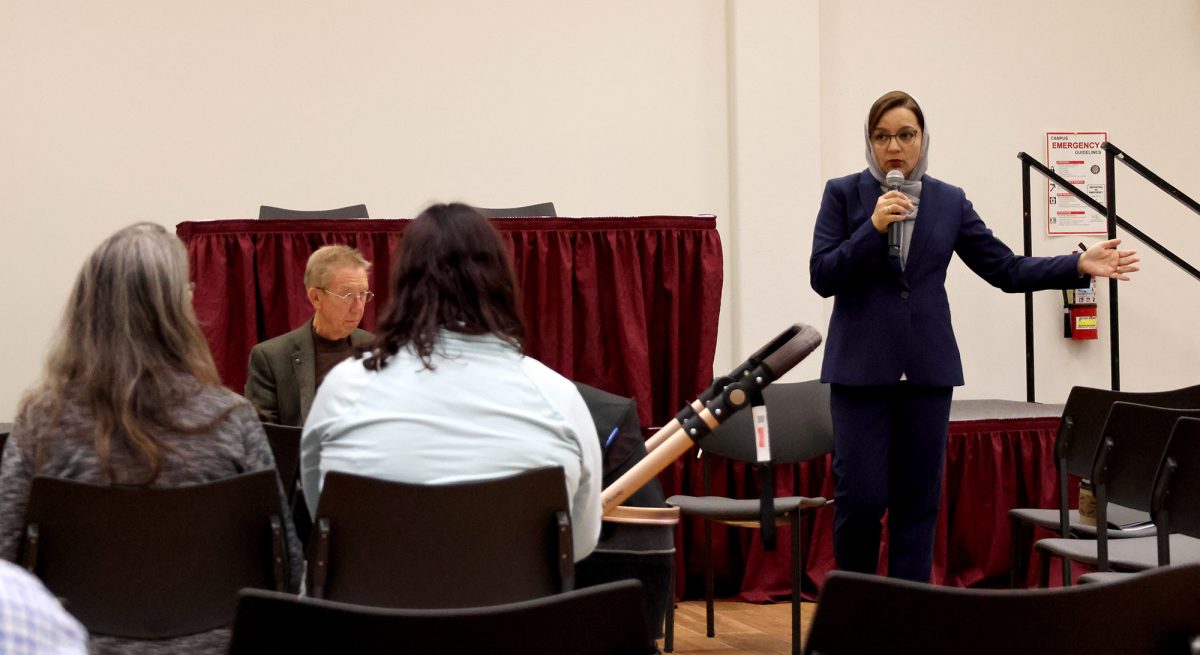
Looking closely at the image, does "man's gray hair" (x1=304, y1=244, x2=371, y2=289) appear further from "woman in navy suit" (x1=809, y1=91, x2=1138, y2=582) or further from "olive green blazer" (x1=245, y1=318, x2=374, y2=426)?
"woman in navy suit" (x1=809, y1=91, x2=1138, y2=582)

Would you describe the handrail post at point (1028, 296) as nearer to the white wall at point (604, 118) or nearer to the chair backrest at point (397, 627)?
the white wall at point (604, 118)

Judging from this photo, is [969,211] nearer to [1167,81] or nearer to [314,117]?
[314,117]

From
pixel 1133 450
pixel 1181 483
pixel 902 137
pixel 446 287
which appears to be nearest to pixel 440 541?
pixel 446 287

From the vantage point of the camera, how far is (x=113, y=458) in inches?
77.8

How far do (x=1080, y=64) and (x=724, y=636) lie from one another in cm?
430

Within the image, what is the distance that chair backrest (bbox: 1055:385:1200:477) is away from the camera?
11.6 ft

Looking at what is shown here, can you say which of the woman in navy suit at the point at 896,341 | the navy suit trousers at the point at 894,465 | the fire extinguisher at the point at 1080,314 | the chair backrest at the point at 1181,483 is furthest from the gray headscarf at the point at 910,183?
the fire extinguisher at the point at 1080,314

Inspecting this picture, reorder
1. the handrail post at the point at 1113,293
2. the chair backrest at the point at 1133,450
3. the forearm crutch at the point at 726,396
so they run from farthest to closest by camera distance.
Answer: the handrail post at the point at 1113,293
the chair backrest at the point at 1133,450
the forearm crutch at the point at 726,396

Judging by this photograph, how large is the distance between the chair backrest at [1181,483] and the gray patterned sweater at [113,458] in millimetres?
1941

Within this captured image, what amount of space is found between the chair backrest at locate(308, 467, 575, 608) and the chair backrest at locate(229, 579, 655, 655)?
652mm

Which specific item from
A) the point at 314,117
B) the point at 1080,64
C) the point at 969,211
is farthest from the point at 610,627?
the point at 1080,64

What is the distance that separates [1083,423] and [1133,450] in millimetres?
491

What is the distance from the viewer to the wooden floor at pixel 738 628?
4000 millimetres

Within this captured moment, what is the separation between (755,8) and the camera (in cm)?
634
